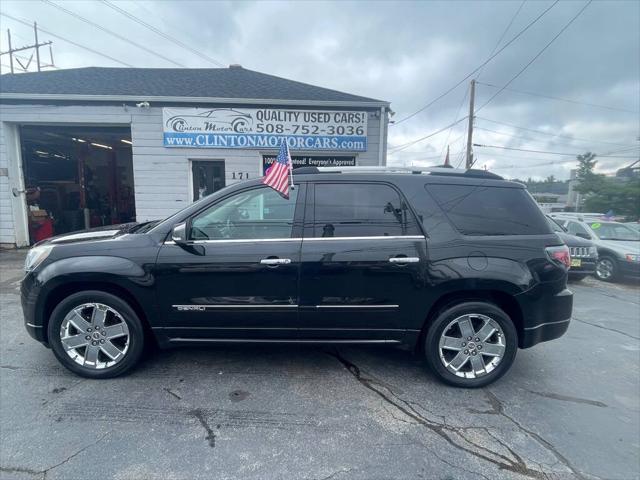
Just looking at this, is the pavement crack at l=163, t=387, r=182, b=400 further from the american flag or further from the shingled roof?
the shingled roof

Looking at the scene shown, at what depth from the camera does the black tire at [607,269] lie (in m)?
8.20

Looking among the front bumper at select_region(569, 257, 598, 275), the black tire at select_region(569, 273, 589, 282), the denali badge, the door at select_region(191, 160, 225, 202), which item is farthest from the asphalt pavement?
the door at select_region(191, 160, 225, 202)

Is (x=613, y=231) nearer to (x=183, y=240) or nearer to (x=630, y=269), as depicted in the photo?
(x=630, y=269)

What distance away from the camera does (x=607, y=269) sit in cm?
839

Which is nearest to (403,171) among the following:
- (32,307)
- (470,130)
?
(32,307)

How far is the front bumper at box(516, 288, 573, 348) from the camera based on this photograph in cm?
296

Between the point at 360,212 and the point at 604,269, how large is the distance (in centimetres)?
890

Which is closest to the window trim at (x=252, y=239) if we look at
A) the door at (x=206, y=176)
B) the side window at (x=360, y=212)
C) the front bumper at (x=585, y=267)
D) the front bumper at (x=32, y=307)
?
the side window at (x=360, y=212)

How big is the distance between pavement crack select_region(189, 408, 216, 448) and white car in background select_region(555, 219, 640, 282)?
9957mm

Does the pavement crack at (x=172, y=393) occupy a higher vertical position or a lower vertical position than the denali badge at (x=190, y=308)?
lower

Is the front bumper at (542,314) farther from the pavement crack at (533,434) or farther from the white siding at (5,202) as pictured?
the white siding at (5,202)

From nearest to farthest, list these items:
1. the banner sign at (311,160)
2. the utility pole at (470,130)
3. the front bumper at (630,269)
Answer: the front bumper at (630,269), the banner sign at (311,160), the utility pole at (470,130)

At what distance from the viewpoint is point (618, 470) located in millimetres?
2135

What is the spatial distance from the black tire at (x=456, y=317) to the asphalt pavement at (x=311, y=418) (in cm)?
10
